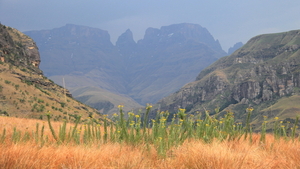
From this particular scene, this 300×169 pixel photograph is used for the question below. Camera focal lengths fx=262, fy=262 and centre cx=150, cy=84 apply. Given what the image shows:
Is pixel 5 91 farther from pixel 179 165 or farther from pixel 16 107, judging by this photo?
pixel 179 165

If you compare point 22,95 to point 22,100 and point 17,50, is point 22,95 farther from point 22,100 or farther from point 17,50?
point 17,50

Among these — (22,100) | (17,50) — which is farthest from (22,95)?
Result: (17,50)

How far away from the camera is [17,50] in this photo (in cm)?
6950

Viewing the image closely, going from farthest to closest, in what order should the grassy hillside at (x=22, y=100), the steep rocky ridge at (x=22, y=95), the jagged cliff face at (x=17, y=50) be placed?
the jagged cliff face at (x=17, y=50) → the steep rocky ridge at (x=22, y=95) → the grassy hillside at (x=22, y=100)

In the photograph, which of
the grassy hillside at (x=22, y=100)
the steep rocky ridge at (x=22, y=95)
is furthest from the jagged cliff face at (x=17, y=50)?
the grassy hillside at (x=22, y=100)

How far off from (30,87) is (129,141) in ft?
149

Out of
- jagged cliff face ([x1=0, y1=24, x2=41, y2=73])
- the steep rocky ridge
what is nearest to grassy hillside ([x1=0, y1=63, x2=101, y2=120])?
the steep rocky ridge

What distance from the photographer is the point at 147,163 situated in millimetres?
5043

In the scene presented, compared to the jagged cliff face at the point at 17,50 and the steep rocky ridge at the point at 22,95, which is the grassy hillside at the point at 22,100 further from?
the jagged cliff face at the point at 17,50

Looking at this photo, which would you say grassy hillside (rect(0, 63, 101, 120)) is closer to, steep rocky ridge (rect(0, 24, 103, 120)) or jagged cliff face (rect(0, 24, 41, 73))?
steep rocky ridge (rect(0, 24, 103, 120))

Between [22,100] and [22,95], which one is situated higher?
[22,95]

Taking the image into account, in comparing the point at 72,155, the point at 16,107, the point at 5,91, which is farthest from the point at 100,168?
the point at 5,91

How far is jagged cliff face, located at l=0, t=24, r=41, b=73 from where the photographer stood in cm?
6016

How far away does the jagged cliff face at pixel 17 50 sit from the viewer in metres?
60.2
